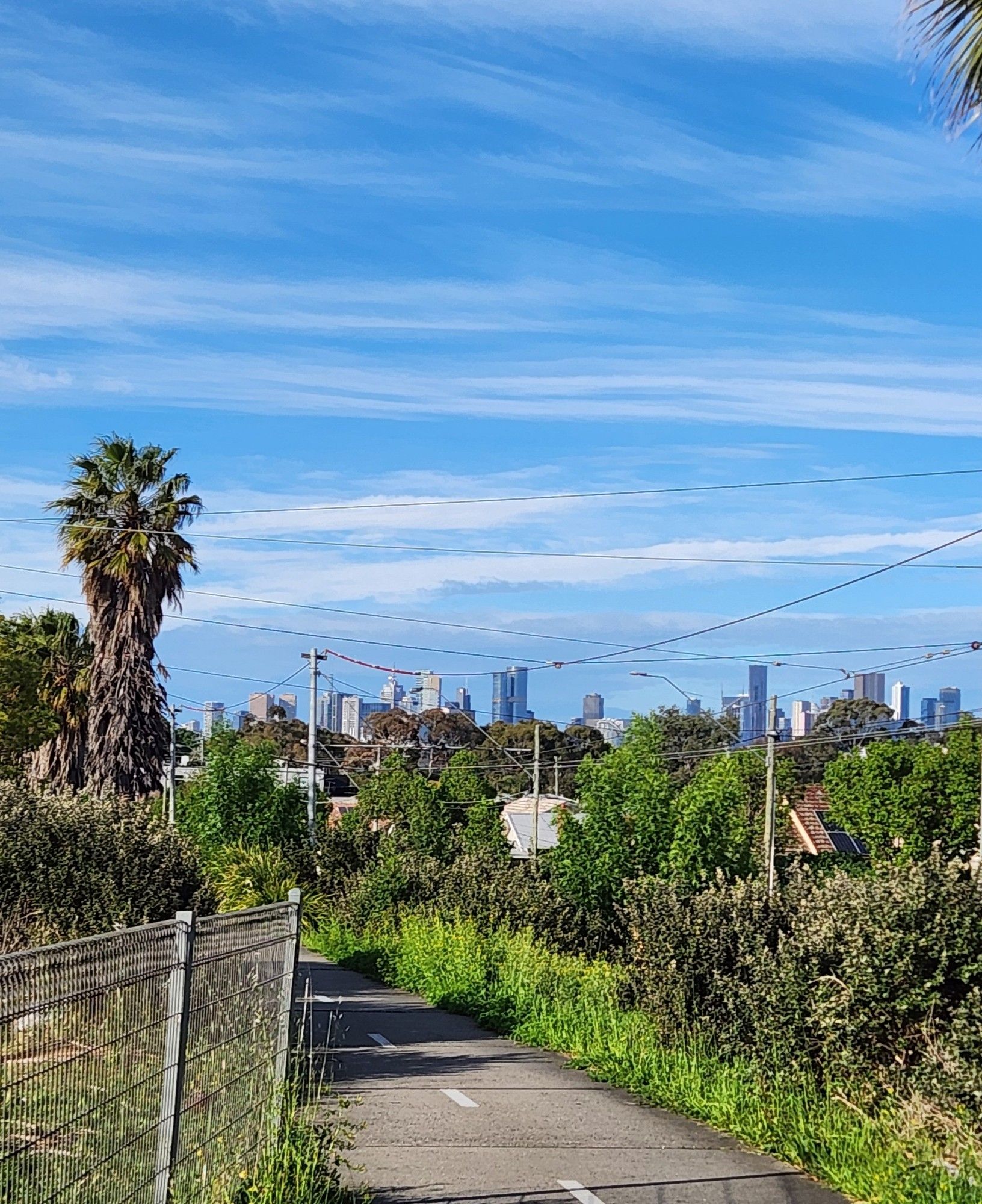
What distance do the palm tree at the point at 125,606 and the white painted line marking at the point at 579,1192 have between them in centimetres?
2552

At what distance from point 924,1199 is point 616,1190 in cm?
183

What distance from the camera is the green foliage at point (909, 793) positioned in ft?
184

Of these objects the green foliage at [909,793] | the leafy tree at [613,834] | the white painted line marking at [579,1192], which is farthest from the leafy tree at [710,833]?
the green foliage at [909,793]

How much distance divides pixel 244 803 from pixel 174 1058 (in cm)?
3254

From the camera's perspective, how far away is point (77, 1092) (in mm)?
5332

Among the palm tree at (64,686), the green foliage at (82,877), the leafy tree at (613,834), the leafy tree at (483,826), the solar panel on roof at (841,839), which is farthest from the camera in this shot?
the solar panel on roof at (841,839)

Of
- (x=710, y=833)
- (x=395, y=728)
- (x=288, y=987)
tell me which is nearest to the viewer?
(x=288, y=987)

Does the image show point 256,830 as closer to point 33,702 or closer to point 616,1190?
point 33,702

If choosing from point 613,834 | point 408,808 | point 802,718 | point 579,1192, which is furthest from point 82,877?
point 802,718

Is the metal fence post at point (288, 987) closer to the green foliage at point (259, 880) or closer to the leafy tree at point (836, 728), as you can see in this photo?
the green foliage at point (259, 880)

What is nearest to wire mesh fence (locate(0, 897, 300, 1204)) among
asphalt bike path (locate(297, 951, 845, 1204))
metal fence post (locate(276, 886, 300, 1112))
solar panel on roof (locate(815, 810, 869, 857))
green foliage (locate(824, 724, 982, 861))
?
metal fence post (locate(276, 886, 300, 1112))

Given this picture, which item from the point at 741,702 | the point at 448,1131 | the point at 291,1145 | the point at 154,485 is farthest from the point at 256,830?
the point at 291,1145

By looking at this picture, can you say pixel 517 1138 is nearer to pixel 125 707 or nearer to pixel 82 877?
pixel 82 877

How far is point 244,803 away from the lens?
1518 inches
